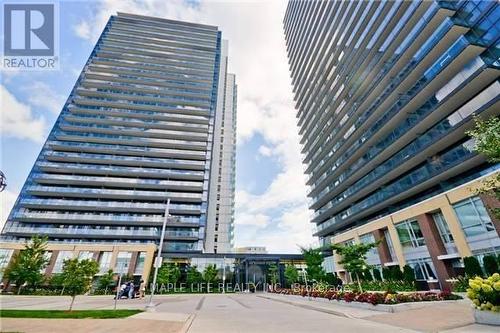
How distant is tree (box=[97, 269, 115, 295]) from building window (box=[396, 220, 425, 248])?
41.2 metres

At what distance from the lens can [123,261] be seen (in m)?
44.7

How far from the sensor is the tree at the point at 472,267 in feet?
61.5

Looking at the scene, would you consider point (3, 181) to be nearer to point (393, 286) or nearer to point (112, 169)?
point (393, 286)

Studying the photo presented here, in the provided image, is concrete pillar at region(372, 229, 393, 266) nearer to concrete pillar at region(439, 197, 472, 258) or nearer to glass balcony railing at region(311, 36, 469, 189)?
concrete pillar at region(439, 197, 472, 258)

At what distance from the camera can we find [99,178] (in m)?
59.6

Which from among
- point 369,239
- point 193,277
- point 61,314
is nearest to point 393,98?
point 369,239

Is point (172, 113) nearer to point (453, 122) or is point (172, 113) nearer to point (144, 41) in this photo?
point (144, 41)

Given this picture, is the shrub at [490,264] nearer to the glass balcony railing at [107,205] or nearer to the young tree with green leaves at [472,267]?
the young tree with green leaves at [472,267]

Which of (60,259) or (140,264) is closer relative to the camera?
(60,259)

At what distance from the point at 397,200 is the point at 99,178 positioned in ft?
201

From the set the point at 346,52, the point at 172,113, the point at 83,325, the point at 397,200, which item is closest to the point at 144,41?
the point at 172,113

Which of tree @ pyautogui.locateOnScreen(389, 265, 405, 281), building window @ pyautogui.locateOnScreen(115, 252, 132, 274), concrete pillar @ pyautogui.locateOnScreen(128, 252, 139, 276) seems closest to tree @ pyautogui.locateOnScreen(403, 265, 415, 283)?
tree @ pyautogui.locateOnScreen(389, 265, 405, 281)

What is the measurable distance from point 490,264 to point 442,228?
6756 millimetres

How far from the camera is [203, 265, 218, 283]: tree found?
45.3 m
